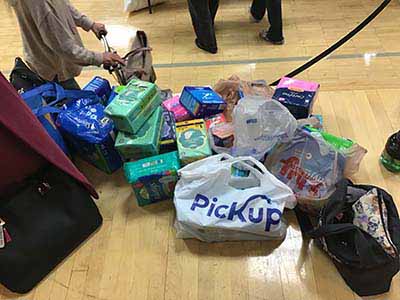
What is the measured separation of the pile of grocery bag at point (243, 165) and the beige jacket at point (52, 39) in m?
0.14

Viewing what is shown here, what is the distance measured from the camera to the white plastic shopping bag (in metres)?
1.48

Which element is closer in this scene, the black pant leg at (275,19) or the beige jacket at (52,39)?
the beige jacket at (52,39)

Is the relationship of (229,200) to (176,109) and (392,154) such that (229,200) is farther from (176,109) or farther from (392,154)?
(392,154)

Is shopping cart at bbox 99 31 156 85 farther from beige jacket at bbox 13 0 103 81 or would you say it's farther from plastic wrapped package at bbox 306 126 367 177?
plastic wrapped package at bbox 306 126 367 177

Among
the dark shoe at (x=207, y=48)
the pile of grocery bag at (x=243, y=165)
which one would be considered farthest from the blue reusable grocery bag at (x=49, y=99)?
the dark shoe at (x=207, y=48)

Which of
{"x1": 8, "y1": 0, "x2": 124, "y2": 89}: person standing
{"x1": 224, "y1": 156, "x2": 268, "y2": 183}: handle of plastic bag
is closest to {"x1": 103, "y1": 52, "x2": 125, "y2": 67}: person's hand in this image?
{"x1": 8, "y1": 0, "x2": 124, "y2": 89}: person standing

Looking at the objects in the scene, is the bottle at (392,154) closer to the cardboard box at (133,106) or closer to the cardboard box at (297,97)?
the cardboard box at (297,97)

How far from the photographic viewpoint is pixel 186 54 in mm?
2592

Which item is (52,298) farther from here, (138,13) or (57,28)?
(138,13)

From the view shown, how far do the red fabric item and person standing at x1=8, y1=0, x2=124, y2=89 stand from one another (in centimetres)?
41

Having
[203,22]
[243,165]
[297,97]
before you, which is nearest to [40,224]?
[243,165]

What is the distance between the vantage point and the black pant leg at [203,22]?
7.89ft

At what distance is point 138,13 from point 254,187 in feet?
6.68

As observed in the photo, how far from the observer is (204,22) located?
2457mm
